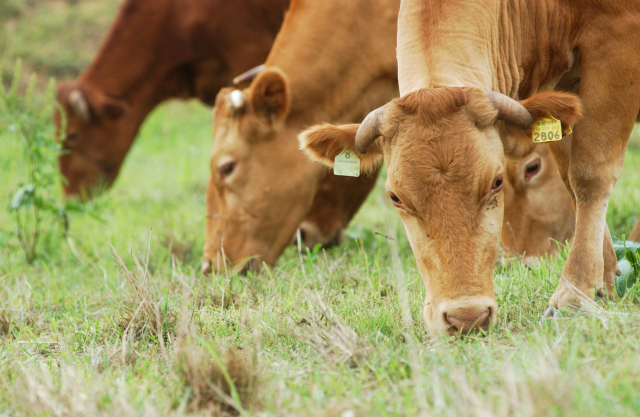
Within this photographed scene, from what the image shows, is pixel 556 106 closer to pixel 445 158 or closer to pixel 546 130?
pixel 546 130

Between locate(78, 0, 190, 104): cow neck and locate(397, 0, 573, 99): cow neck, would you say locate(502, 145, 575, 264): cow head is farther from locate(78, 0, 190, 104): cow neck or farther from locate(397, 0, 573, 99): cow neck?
locate(78, 0, 190, 104): cow neck

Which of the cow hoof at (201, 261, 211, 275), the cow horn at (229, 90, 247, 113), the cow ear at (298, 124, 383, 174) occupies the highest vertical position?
the cow horn at (229, 90, 247, 113)

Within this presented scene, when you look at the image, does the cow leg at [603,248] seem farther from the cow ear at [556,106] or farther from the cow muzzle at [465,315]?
the cow muzzle at [465,315]

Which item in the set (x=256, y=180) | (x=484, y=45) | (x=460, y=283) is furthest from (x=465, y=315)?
(x=256, y=180)

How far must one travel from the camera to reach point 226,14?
693 centimetres

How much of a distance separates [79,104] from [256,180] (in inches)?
137

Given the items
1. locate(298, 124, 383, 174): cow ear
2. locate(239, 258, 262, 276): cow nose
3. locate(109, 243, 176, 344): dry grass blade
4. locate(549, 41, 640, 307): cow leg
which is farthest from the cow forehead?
locate(239, 258, 262, 276): cow nose

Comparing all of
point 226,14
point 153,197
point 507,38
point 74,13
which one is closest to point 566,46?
point 507,38

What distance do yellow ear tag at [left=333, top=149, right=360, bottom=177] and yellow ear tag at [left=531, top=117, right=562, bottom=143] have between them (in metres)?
0.81

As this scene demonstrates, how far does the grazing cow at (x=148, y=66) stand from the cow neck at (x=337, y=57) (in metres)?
2.26

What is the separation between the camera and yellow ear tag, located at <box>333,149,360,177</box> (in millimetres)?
3164

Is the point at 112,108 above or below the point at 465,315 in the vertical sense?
above

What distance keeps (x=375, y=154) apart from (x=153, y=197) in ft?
16.4

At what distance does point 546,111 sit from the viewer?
2.78 m
